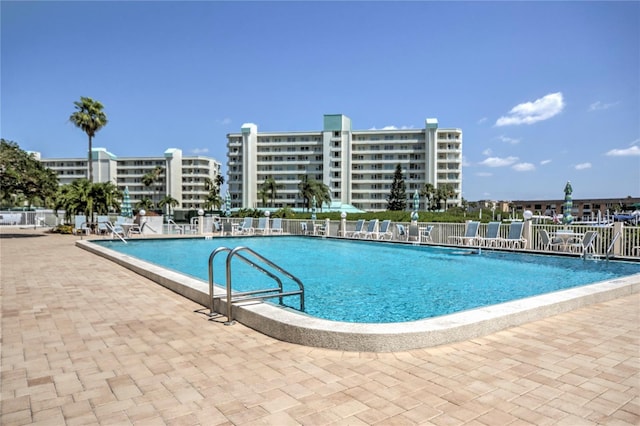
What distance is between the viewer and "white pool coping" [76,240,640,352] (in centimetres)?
372

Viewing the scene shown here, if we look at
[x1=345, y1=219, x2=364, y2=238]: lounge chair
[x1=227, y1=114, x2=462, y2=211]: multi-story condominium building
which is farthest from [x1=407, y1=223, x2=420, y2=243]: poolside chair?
[x1=227, y1=114, x2=462, y2=211]: multi-story condominium building

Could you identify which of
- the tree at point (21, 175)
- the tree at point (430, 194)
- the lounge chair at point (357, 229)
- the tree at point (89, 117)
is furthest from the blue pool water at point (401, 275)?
the tree at point (430, 194)

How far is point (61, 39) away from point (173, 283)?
11.9 metres

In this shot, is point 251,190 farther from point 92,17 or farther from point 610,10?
point 610,10

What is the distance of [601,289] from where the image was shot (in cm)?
595

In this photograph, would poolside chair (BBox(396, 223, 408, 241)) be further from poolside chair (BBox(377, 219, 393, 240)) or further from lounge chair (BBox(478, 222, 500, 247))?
lounge chair (BBox(478, 222, 500, 247))

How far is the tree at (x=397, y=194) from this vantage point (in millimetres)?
77500

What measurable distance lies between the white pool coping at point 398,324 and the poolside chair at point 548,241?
824cm

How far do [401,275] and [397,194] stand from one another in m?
69.8

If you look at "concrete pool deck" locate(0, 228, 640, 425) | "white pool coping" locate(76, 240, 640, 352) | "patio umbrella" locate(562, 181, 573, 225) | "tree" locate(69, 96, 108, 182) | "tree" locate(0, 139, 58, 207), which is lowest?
"concrete pool deck" locate(0, 228, 640, 425)

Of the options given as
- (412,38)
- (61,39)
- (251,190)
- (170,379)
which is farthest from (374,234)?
(251,190)

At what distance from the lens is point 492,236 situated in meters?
15.0

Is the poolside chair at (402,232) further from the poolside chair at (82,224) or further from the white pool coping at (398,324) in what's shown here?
the poolside chair at (82,224)

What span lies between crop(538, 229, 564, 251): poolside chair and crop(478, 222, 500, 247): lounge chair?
156 centimetres
